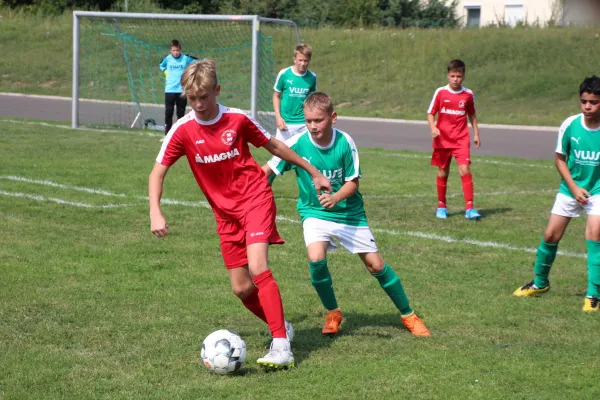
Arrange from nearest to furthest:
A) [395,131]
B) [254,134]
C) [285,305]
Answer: [254,134] < [285,305] < [395,131]

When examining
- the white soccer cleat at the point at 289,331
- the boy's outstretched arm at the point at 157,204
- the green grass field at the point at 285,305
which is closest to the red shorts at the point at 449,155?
the green grass field at the point at 285,305

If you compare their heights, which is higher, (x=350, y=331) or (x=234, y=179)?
(x=234, y=179)

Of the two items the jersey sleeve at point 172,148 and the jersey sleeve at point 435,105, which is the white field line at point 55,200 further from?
the jersey sleeve at point 172,148

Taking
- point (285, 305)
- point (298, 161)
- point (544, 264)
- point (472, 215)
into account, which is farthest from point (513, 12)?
point (298, 161)

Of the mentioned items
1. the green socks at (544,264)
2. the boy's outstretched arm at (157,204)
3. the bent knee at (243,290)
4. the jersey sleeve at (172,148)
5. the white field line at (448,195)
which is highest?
the jersey sleeve at (172,148)

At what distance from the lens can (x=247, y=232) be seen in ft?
16.5

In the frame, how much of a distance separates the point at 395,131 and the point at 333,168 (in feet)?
58.0

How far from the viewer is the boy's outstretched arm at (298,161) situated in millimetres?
5105

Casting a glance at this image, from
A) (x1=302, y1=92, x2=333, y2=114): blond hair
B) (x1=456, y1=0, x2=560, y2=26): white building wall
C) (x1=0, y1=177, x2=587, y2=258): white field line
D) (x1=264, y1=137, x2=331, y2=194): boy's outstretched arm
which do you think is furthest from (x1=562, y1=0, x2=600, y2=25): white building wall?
(x1=456, y1=0, x2=560, y2=26): white building wall

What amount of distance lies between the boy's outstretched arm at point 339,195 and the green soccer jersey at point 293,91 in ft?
20.7

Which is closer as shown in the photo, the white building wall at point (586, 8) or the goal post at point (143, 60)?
the white building wall at point (586, 8)

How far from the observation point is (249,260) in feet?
16.5

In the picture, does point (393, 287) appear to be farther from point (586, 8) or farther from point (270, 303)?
point (586, 8)

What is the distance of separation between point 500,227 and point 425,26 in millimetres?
34195
